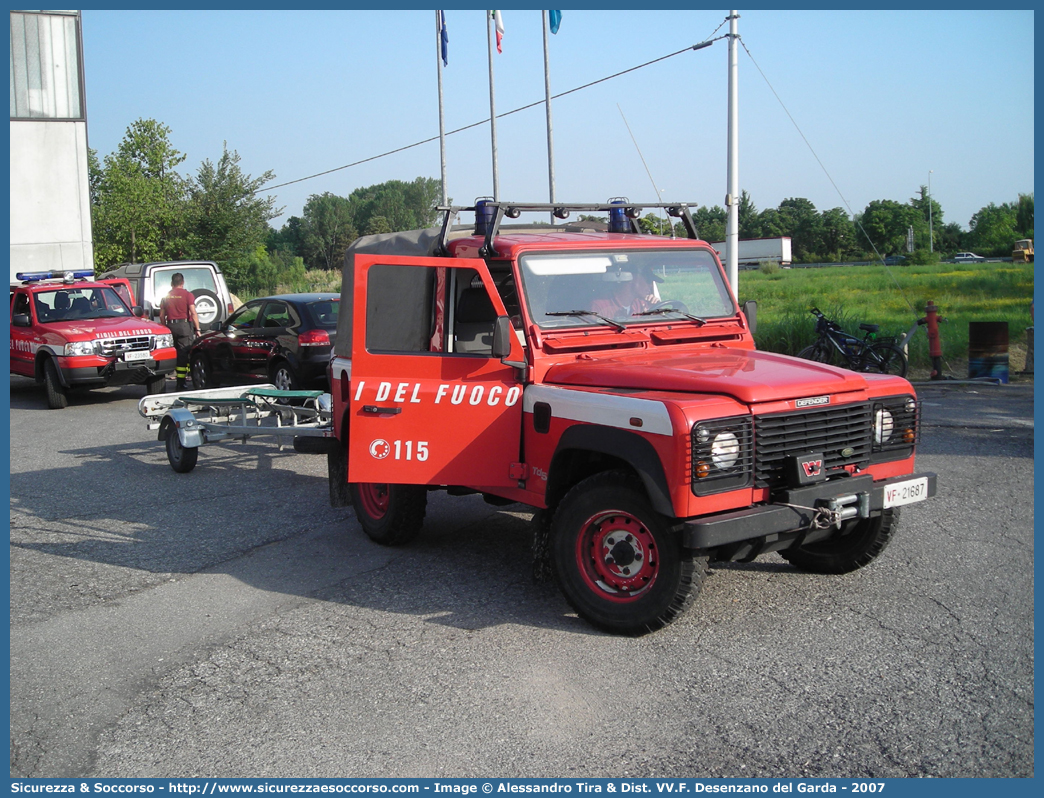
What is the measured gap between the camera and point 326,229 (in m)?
80.9

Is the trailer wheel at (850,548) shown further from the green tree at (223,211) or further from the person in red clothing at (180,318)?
the green tree at (223,211)

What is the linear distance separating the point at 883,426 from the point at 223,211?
34.9 meters

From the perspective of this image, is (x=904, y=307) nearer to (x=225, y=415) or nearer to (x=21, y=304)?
(x=21, y=304)

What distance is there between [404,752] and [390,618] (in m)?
1.53

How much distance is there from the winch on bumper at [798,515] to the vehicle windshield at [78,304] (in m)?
13.6

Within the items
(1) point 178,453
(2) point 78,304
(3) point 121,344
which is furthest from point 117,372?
(1) point 178,453

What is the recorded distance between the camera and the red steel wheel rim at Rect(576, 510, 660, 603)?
15.5ft

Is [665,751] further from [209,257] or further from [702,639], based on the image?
[209,257]

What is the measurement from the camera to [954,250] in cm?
9350

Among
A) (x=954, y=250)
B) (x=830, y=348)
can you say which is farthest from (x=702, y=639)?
(x=954, y=250)

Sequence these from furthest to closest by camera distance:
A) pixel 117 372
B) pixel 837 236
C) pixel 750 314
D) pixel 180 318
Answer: pixel 837 236 → pixel 180 318 → pixel 117 372 → pixel 750 314

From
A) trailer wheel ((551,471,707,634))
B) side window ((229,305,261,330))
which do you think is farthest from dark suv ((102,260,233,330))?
trailer wheel ((551,471,707,634))

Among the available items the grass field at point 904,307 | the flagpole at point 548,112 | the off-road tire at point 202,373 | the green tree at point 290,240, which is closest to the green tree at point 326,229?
the green tree at point 290,240

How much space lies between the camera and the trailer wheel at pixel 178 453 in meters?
9.17
